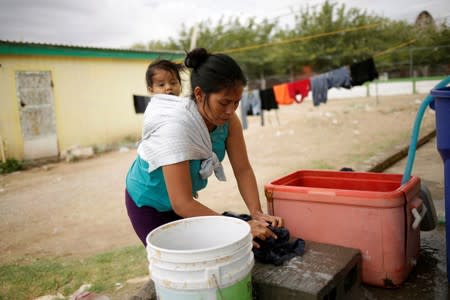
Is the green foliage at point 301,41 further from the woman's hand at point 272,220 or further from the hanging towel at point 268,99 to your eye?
the woman's hand at point 272,220

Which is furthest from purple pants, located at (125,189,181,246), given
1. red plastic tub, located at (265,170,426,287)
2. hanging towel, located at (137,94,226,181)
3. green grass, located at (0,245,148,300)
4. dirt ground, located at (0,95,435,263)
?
dirt ground, located at (0,95,435,263)

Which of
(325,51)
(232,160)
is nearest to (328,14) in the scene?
(325,51)

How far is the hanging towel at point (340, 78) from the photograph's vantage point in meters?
8.12

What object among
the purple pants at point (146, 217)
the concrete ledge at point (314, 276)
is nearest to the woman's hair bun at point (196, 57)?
the purple pants at point (146, 217)

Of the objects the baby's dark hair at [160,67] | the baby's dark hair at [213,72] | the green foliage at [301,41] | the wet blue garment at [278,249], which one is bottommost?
the wet blue garment at [278,249]

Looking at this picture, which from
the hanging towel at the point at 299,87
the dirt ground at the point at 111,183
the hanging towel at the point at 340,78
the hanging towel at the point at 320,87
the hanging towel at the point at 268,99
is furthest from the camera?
the hanging towel at the point at 268,99

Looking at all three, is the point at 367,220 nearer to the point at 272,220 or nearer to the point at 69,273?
the point at 272,220

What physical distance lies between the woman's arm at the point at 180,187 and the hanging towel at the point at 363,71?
7.18 m

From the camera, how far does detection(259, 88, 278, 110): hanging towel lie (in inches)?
344

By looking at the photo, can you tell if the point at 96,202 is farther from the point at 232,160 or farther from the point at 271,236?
the point at 271,236

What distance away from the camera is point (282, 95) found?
28.5 feet

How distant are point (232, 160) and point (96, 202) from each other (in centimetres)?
379

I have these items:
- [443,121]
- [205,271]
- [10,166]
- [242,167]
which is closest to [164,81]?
[242,167]

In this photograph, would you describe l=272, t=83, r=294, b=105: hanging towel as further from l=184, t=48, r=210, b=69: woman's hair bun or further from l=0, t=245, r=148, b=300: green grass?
l=184, t=48, r=210, b=69: woman's hair bun
